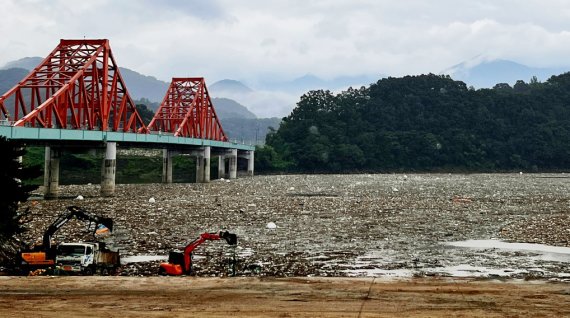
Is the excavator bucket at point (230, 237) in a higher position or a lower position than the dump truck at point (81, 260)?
higher

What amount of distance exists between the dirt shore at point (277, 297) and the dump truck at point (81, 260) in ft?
5.17

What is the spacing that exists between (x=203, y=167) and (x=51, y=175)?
2211 inches

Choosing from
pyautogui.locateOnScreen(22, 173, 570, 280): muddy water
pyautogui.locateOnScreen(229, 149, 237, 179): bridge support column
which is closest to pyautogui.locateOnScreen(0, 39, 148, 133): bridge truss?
pyautogui.locateOnScreen(22, 173, 570, 280): muddy water

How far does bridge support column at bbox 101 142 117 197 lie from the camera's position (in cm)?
7631

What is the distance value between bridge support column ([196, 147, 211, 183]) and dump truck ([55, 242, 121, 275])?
341 feet

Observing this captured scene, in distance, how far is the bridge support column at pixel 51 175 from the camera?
73.6m

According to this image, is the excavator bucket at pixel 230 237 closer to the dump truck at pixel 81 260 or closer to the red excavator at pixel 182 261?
the red excavator at pixel 182 261

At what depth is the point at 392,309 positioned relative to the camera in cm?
1571

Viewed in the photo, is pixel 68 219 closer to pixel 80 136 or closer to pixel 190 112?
pixel 80 136

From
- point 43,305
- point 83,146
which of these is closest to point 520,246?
point 43,305

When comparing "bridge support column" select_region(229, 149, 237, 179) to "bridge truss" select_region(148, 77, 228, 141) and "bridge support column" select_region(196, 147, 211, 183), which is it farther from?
"bridge support column" select_region(196, 147, 211, 183)

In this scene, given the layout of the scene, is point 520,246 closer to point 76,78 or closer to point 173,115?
point 76,78

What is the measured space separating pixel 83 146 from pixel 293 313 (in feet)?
227

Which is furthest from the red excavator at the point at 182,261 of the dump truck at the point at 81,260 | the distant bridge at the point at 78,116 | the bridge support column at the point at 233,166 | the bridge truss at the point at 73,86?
the bridge support column at the point at 233,166
